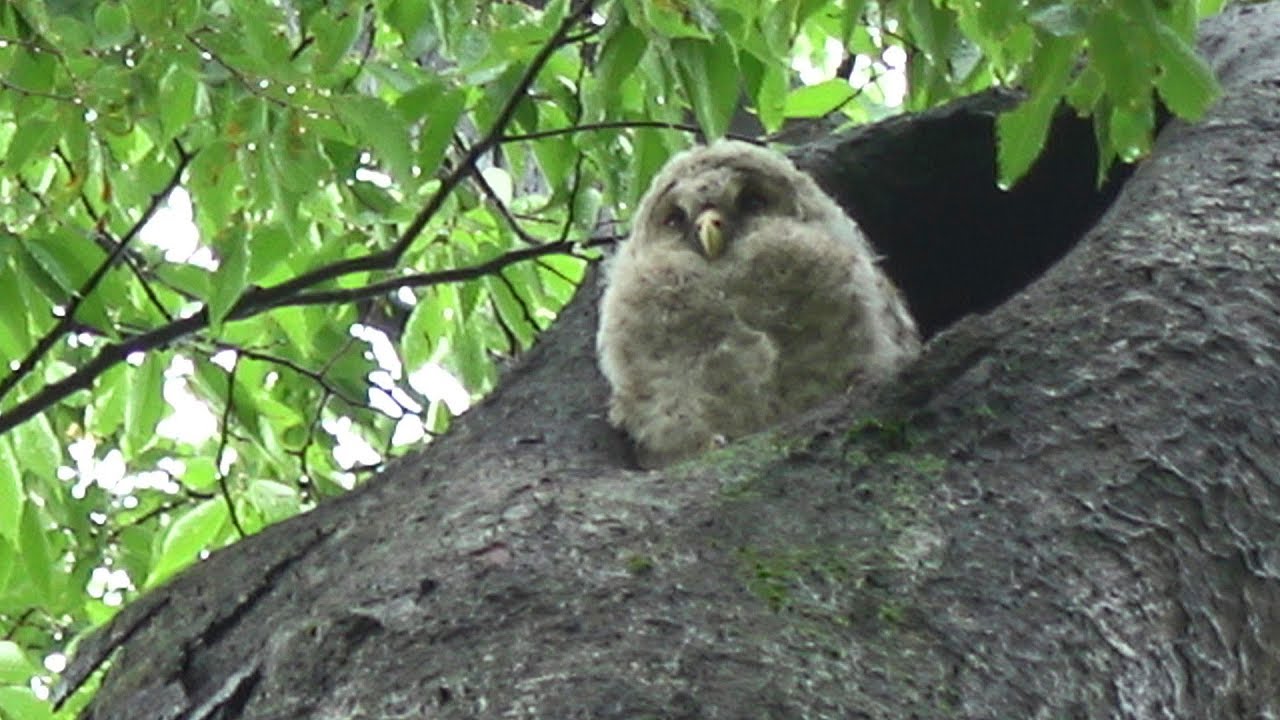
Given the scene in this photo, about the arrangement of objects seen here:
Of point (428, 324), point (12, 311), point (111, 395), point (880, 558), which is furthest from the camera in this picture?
point (428, 324)

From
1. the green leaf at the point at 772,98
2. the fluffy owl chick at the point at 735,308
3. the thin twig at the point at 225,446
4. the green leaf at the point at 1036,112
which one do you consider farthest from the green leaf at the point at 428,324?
the green leaf at the point at 1036,112

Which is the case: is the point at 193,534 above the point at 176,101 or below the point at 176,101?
below

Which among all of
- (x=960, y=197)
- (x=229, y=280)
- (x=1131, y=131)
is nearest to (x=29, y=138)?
(x=229, y=280)

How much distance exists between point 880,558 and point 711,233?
1382 mm

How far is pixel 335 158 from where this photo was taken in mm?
3029

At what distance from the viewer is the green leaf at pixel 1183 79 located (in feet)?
7.15

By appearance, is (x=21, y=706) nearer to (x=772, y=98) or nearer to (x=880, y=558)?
(x=880, y=558)

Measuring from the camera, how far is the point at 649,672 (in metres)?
1.46

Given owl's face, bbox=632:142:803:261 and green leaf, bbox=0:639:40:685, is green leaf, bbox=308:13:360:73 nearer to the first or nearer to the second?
owl's face, bbox=632:142:803:261

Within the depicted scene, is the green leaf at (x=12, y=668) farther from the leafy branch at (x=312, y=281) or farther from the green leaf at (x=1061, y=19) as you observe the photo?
the green leaf at (x=1061, y=19)

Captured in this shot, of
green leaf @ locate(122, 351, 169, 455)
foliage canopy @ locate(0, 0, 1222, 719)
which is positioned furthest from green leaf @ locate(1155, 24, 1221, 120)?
green leaf @ locate(122, 351, 169, 455)

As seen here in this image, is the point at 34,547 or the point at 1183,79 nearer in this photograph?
the point at 1183,79

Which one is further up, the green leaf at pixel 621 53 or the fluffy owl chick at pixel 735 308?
the green leaf at pixel 621 53

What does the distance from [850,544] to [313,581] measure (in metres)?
0.55
